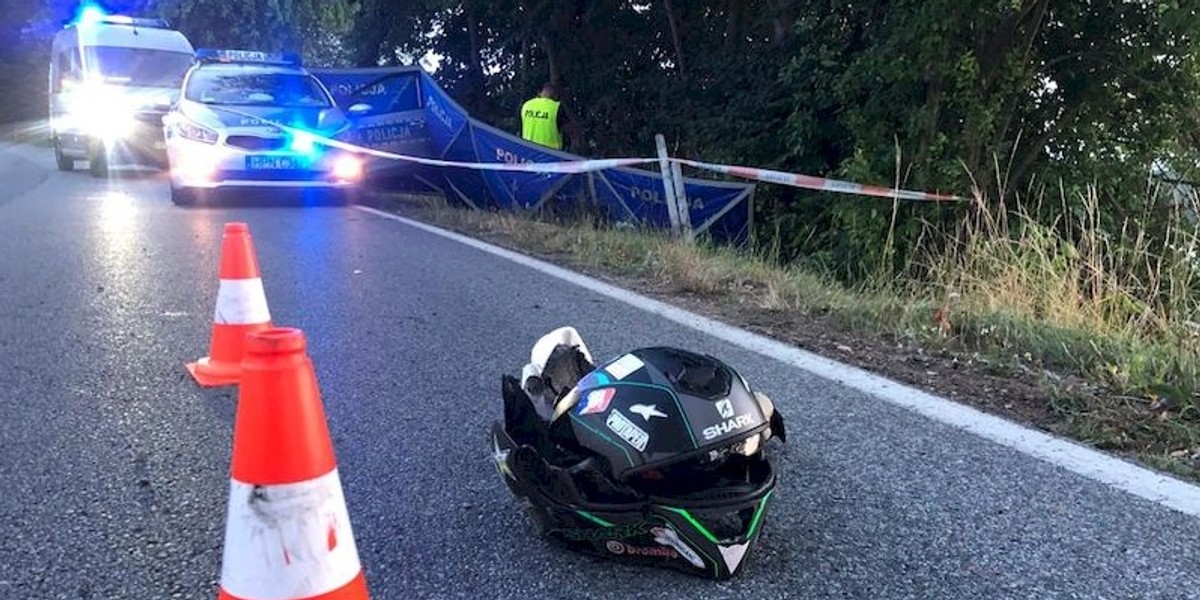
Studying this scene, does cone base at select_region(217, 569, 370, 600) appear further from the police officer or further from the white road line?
the police officer


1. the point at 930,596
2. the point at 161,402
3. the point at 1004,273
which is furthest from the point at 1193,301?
the point at 161,402

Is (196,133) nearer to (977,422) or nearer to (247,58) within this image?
(247,58)

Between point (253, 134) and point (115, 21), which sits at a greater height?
point (115, 21)

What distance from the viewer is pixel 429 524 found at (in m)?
2.81

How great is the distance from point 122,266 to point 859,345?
548cm

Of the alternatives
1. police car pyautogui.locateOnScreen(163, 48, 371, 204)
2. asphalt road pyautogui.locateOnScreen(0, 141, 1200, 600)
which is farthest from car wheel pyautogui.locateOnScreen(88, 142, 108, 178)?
asphalt road pyautogui.locateOnScreen(0, 141, 1200, 600)

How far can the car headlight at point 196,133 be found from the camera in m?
11.0

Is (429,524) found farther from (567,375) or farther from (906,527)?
(906,527)

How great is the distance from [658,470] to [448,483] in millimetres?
900

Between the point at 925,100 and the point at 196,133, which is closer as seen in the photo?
the point at 925,100

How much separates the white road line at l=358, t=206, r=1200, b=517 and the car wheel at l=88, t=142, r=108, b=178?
14.7m

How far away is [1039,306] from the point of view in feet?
19.0

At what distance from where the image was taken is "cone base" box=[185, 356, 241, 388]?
4.21 metres

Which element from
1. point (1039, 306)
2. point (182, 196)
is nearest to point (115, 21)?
point (182, 196)
